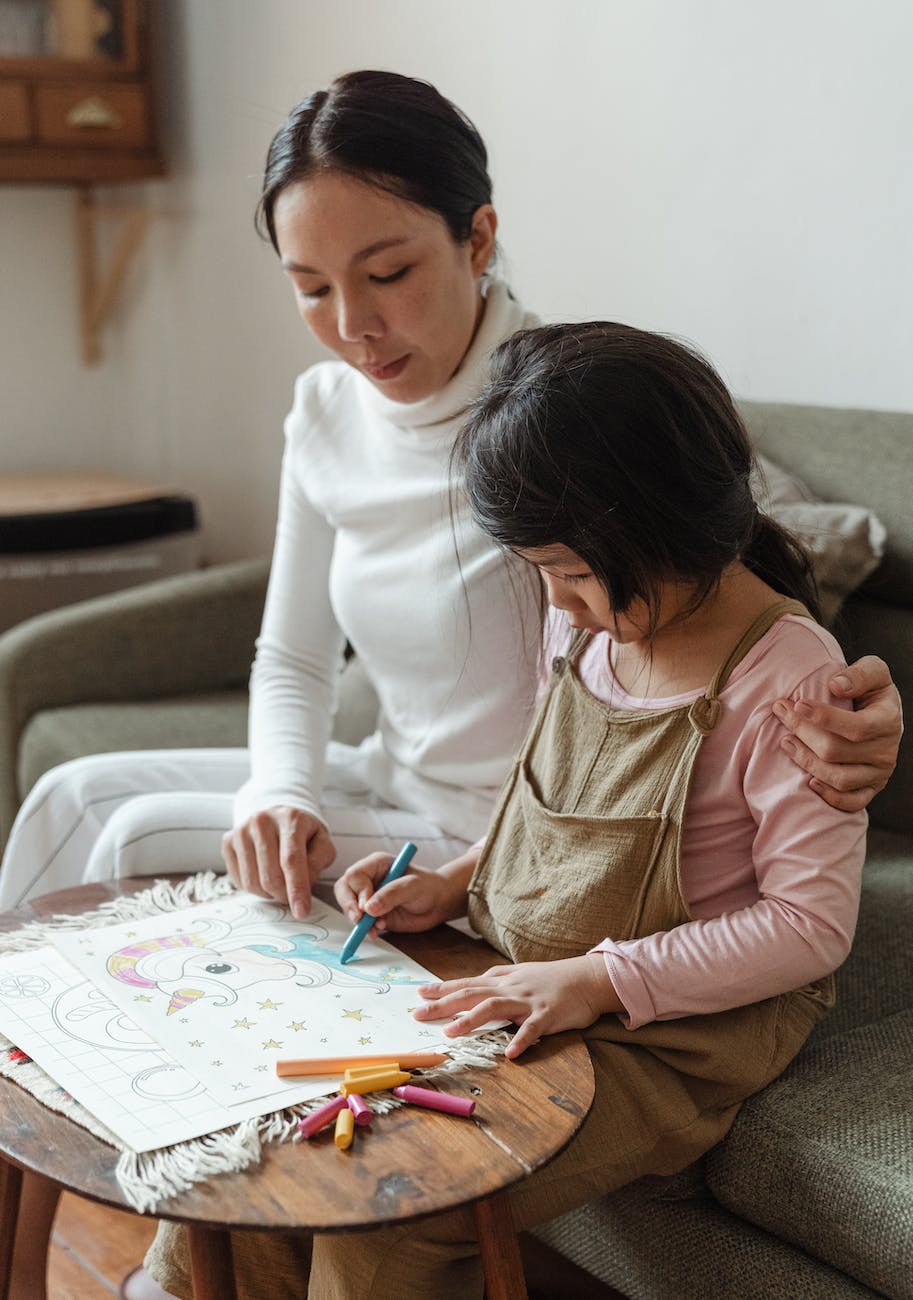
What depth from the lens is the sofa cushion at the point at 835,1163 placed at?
1008mm

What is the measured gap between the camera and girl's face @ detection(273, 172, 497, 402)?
1248 mm

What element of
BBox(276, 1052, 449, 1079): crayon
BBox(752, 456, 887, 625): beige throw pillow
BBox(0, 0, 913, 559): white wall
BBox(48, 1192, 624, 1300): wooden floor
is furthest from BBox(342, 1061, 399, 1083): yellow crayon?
BBox(0, 0, 913, 559): white wall

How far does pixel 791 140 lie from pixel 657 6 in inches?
12.2

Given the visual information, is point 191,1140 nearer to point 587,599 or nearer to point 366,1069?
point 366,1069

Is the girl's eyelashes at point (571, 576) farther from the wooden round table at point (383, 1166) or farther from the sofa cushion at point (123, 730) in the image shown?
the sofa cushion at point (123, 730)

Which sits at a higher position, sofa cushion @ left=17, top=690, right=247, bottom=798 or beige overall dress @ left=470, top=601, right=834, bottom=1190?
beige overall dress @ left=470, top=601, right=834, bottom=1190

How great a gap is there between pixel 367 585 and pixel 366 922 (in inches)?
17.6

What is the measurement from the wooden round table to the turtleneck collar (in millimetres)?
653

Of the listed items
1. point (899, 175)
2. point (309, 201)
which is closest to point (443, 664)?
point (309, 201)

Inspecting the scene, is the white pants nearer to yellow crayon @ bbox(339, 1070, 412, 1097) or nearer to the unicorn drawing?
the unicorn drawing

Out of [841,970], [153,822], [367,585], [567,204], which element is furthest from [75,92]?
[841,970]

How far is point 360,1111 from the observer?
0.87 m

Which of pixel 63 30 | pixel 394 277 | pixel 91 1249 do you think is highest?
pixel 63 30

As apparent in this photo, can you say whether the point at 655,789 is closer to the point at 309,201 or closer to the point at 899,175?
the point at 309,201
